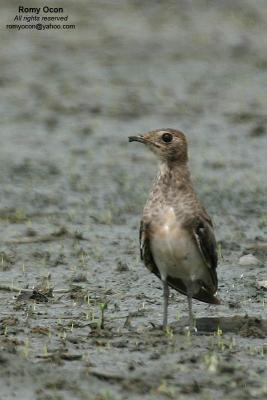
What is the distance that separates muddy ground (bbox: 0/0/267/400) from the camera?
8422 mm

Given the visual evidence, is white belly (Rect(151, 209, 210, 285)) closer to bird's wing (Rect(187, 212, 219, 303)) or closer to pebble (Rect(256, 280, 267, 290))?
bird's wing (Rect(187, 212, 219, 303))

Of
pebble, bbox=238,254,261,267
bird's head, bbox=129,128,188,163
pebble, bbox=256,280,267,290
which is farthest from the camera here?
pebble, bbox=238,254,261,267

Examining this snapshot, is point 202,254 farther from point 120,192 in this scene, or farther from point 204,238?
point 120,192

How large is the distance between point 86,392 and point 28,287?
144 inches

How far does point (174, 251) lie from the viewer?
913 cm

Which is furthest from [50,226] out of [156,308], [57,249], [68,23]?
[68,23]

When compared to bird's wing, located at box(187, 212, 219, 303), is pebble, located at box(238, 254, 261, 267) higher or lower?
higher

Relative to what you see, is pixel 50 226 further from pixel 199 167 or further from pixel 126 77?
pixel 126 77

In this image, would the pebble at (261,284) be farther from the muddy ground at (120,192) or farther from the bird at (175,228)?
the bird at (175,228)

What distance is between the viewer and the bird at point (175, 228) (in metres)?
9.14

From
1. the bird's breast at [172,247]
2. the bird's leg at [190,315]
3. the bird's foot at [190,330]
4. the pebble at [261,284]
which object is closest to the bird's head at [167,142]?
the bird's breast at [172,247]

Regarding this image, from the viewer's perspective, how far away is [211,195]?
15.9 m

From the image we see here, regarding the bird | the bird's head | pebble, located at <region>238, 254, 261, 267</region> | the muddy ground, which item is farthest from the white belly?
pebble, located at <region>238, 254, 261, 267</region>

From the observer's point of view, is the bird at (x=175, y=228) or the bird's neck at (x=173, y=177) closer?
the bird at (x=175, y=228)
